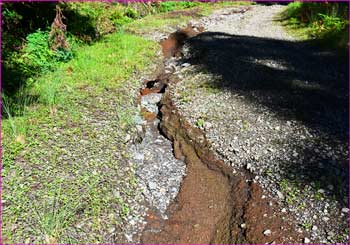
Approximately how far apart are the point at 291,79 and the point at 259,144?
3.39 metres

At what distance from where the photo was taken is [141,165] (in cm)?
659

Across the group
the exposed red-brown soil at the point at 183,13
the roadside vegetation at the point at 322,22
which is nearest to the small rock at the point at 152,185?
the roadside vegetation at the point at 322,22

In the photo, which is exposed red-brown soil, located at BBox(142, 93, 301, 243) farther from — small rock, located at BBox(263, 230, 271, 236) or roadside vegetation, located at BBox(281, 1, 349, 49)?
roadside vegetation, located at BBox(281, 1, 349, 49)

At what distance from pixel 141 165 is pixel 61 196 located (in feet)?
5.56

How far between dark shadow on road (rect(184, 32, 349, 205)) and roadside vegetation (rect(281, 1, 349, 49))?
2.36 ft

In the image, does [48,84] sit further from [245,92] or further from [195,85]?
[245,92]

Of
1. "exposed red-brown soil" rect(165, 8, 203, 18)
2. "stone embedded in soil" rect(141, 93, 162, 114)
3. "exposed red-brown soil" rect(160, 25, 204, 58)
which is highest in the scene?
"exposed red-brown soil" rect(165, 8, 203, 18)

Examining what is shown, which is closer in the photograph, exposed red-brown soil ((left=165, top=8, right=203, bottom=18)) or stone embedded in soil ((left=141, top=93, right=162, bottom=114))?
stone embedded in soil ((left=141, top=93, right=162, bottom=114))

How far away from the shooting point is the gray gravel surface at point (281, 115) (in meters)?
5.46

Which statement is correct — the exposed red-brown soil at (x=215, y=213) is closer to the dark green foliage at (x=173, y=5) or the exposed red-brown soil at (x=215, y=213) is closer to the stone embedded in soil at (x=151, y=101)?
the stone embedded in soil at (x=151, y=101)

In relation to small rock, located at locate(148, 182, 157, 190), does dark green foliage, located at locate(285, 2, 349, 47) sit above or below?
above

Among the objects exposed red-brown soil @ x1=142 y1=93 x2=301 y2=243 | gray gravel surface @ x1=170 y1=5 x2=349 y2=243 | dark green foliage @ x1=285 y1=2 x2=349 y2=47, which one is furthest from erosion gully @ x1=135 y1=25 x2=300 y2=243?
dark green foliage @ x1=285 y1=2 x2=349 y2=47

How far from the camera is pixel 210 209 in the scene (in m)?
5.62

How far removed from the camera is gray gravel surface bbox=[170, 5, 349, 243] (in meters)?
5.46
